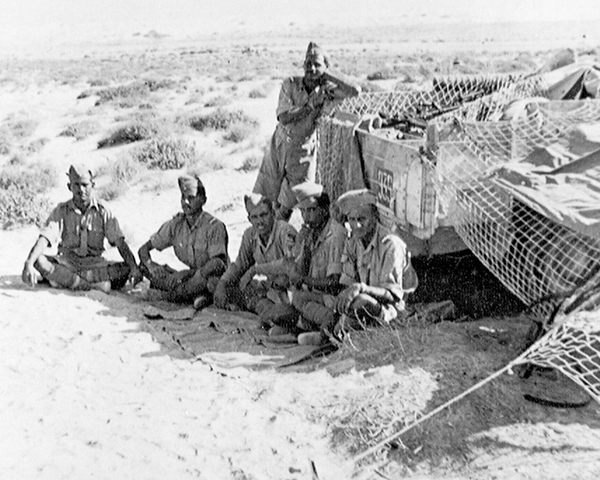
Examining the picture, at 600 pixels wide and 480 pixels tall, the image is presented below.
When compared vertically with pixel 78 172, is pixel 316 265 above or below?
below

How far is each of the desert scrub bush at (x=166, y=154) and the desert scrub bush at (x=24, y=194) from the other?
165 cm

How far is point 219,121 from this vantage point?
17.5 metres

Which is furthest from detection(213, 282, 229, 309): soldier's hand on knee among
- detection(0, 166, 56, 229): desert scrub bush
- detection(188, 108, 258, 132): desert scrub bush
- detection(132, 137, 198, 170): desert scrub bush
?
detection(188, 108, 258, 132): desert scrub bush

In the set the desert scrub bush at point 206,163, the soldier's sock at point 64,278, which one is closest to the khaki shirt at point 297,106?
the soldier's sock at point 64,278

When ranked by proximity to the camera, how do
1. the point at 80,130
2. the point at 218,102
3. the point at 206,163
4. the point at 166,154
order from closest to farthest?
the point at 206,163 < the point at 166,154 < the point at 80,130 < the point at 218,102

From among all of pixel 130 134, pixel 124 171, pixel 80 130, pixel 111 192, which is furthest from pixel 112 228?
pixel 80 130

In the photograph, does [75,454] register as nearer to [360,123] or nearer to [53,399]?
[53,399]

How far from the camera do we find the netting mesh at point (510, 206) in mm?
4504

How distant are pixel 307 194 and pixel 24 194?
638cm

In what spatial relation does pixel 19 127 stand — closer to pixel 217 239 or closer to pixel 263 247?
pixel 217 239

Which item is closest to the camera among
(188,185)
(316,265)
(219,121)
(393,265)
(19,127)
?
(393,265)

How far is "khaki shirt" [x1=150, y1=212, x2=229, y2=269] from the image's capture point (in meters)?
6.79

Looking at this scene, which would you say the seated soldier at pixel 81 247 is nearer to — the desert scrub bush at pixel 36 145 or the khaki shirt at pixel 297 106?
the khaki shirt at pixel 297 106

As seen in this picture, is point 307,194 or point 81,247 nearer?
point 307,194
